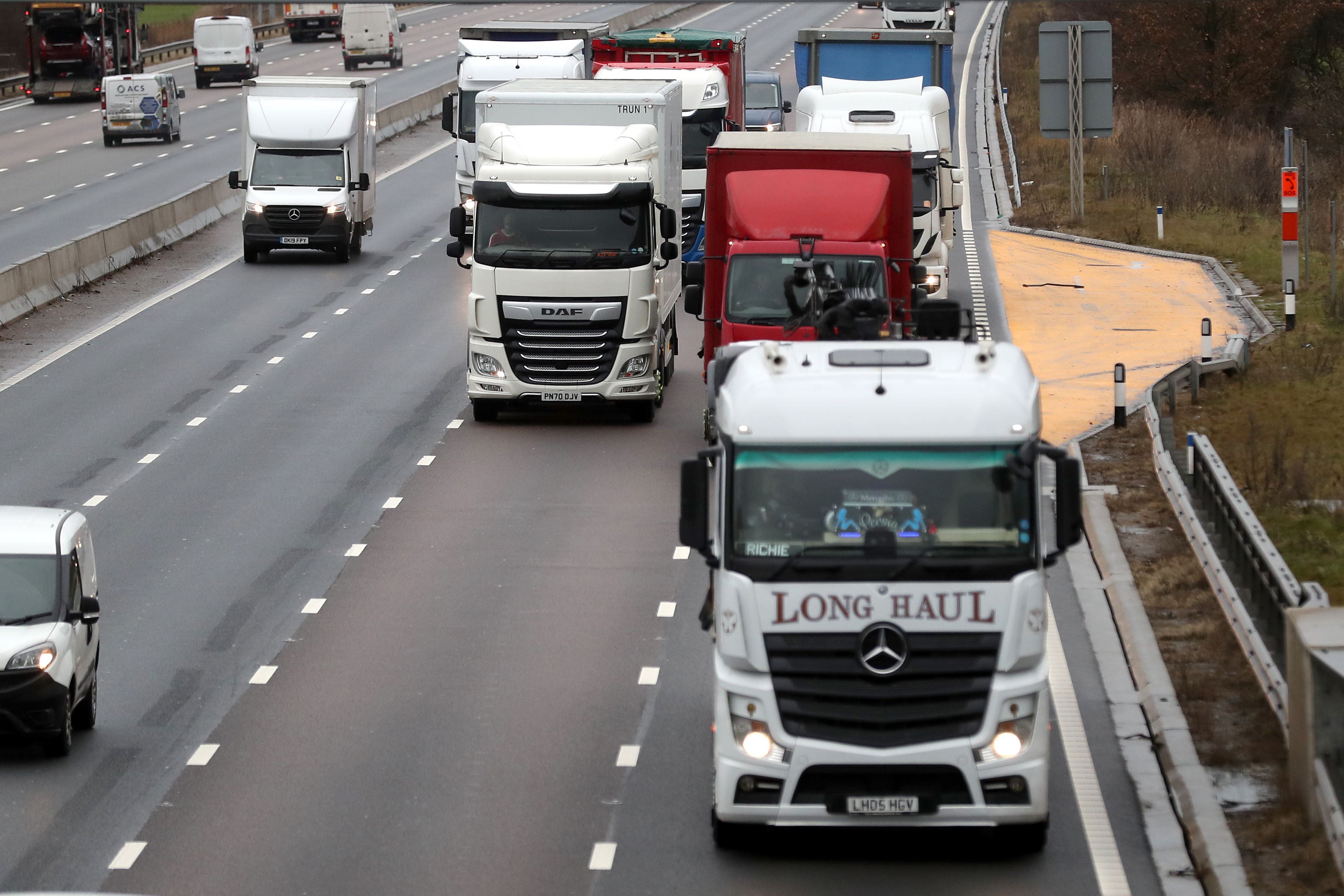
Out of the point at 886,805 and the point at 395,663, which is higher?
the point at 886,805

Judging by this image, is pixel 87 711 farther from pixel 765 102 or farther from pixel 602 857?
pixel 765 102

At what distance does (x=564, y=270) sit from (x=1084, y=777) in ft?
43.4

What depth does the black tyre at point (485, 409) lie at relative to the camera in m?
26.3

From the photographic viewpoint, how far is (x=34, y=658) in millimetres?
13797

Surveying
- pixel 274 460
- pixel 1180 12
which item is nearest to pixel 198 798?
pixel 274 460

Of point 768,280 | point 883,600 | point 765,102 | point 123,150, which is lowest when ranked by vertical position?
point 123,150

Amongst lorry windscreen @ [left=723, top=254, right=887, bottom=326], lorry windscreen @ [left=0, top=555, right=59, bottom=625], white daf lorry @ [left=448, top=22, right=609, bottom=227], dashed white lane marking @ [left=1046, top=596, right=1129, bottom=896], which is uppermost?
white daf lorry @ [left=448, top=22, right=609, bottom=227]

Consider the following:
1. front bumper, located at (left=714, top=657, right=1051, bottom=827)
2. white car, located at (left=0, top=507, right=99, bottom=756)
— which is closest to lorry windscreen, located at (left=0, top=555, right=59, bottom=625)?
white car, located at (left=0, top=507, right=99, bottom=756)

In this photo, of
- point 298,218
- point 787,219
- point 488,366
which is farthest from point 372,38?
point 787,219

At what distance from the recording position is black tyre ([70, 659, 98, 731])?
14.9 m

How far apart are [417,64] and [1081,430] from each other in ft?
209

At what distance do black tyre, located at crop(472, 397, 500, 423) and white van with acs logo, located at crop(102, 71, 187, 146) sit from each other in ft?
123

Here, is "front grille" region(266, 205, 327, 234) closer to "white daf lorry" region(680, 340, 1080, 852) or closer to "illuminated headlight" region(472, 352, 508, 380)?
"illuminated headlight" region(472, 352, 508, 380)

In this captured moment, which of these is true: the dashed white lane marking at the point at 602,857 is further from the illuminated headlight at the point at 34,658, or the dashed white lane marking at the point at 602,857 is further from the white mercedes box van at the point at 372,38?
the white mercedes box van at the point at 372,38
